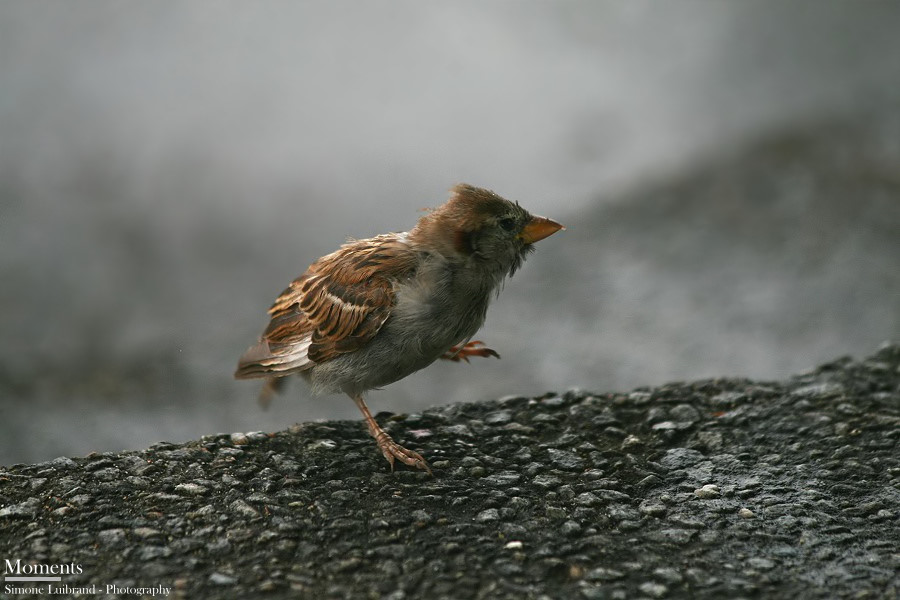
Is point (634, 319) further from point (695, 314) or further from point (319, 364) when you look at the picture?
point (319, 364)

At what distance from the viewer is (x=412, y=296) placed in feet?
15.1

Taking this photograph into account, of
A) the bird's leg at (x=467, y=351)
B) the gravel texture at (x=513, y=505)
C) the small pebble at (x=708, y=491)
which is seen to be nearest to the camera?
the gravel texture at (x=513, y=505)

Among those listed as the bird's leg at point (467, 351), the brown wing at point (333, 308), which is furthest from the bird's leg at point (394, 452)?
the bird's leg at point (467, 351)

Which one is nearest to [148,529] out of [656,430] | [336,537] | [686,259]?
[336,537]

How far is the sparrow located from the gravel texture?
0.37 metres

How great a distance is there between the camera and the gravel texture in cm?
Result: 364

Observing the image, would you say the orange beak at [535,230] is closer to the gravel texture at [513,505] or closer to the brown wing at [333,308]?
the brown wing at [333,308]

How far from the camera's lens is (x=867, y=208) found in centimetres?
960

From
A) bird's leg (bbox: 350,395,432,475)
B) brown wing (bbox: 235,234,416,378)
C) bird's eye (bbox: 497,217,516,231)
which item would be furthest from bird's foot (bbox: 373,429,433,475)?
bird's eye (bbox: 497,217,516,231)

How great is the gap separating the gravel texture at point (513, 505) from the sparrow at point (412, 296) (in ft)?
1.20

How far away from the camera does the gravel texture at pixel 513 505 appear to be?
3643mm

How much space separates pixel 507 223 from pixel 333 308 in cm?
92

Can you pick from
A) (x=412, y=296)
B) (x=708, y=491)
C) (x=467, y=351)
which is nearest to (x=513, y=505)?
(x=708, y=491)

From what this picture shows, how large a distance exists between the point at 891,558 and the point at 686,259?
19.0 ft
